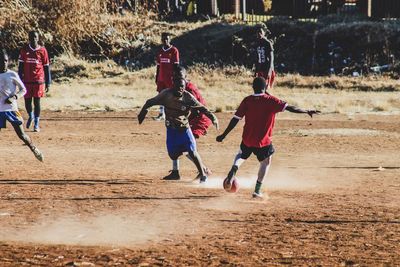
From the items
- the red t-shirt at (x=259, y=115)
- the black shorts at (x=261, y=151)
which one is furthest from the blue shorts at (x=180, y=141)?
the red t-shirt at (x=259, y=115)

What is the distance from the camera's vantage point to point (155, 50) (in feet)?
116

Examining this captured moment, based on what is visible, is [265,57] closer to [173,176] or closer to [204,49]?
[173,176]

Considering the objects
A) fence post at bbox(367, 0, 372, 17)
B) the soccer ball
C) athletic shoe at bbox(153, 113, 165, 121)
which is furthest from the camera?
fence post at bbox(367, 0, 372, 17)

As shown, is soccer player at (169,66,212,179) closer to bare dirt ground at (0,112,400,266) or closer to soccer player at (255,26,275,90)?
bare dirt ground at (0,112,400,266)

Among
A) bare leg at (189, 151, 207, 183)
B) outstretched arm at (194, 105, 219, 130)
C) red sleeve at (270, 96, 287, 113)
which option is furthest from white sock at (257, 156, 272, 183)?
bare leg at (189, 151, 207, 183)

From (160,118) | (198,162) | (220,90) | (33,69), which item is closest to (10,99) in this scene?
(198,162)

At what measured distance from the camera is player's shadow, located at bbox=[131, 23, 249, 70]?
33.8 meters

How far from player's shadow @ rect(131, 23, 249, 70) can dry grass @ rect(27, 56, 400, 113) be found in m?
1.46

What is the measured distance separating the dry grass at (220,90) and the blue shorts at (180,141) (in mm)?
11124

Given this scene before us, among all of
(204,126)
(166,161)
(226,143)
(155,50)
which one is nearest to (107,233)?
(204,126)

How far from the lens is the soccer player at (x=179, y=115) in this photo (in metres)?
11.2

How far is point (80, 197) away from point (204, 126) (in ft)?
8.17

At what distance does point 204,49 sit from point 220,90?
7.46 metres

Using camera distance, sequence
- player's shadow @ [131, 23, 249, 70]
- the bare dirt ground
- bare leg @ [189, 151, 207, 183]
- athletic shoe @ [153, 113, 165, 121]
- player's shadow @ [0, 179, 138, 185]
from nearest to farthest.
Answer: the bare dirt ground, bare leg @ [189, 151, 207, 183], player's shadow @ [0, 179, 138, 185], athletic shoe @ [153, 113, 165, 121], player's shadow @ [131, 23, 249, 70]
